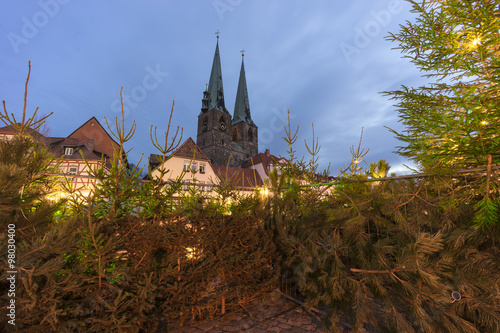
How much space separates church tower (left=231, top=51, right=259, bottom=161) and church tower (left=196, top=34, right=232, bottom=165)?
7.27 m

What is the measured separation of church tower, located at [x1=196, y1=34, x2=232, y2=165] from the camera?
56000 mm

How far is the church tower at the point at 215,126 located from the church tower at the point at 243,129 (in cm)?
727

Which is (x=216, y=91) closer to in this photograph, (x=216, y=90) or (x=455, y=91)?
(x=216, y=90)

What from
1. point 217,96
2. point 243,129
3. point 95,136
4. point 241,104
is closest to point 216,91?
point 217,96

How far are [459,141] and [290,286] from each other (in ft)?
12.7

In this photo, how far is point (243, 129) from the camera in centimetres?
6669

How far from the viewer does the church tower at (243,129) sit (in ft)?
218

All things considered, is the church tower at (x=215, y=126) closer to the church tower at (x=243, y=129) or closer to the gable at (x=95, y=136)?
the church tower at (x=243, y=129)

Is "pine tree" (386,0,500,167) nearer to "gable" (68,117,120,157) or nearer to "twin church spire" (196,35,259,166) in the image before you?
"gable" (68,117,120,157)

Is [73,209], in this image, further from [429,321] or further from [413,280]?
[429,321]

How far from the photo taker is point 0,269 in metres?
1.98

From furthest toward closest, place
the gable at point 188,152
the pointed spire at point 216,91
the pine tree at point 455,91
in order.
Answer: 1. the pointed spire at point 216,91
2. the gable at point 188,152
3. the pine tree at point 455,91

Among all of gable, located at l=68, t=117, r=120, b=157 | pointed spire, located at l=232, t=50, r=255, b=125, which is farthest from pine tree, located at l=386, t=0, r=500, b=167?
pointed spire, located at l=232, t=50, r=255, b=125

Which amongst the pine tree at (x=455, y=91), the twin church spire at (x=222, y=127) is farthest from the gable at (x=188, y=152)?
the twin church spire at (x=222, y=127)
